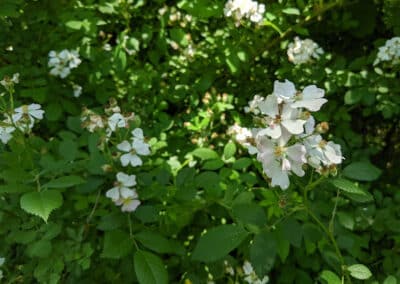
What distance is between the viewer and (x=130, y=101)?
6.80 feet

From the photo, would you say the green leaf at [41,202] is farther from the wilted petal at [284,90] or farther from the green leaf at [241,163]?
the green leaf at [241,163]

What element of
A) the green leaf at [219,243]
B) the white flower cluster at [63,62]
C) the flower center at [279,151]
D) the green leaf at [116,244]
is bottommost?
the white flower cluster at [63,62]

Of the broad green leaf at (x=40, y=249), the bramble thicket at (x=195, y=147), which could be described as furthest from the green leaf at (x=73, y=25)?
the broad green leaf at (x=40, y=249)

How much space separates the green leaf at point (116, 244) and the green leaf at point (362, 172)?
0.59 metres

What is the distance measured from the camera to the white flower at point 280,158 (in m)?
0.98

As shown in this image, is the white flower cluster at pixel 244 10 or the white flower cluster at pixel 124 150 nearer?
the white flower cluster at pixel 124 150

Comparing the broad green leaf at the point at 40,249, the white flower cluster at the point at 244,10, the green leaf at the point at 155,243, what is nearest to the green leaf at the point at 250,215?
the green leaf at the point at 155,243

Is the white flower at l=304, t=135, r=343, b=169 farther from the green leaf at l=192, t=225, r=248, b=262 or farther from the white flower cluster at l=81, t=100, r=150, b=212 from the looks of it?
the white flower cluster at l=81, t=100, r=150, b=212

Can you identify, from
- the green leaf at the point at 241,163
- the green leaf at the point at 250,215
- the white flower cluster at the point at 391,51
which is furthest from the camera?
the white flower cluster at the point at 391,51

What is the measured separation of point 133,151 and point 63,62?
76 centimetres

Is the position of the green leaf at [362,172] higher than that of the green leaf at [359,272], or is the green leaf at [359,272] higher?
the green leaf at [362,172]

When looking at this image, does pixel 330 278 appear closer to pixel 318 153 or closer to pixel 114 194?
pixel 318 153

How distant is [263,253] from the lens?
104 cm

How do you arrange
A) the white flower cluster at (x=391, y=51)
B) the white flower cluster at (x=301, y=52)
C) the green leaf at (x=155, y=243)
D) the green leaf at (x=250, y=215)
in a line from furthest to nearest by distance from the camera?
the white flower cluster at (x=301, y=52) < the white flower cluster at (x=391, y=51) < the green leaf at (x=155, y=243) < the green leaf at (x=250, y=215)
